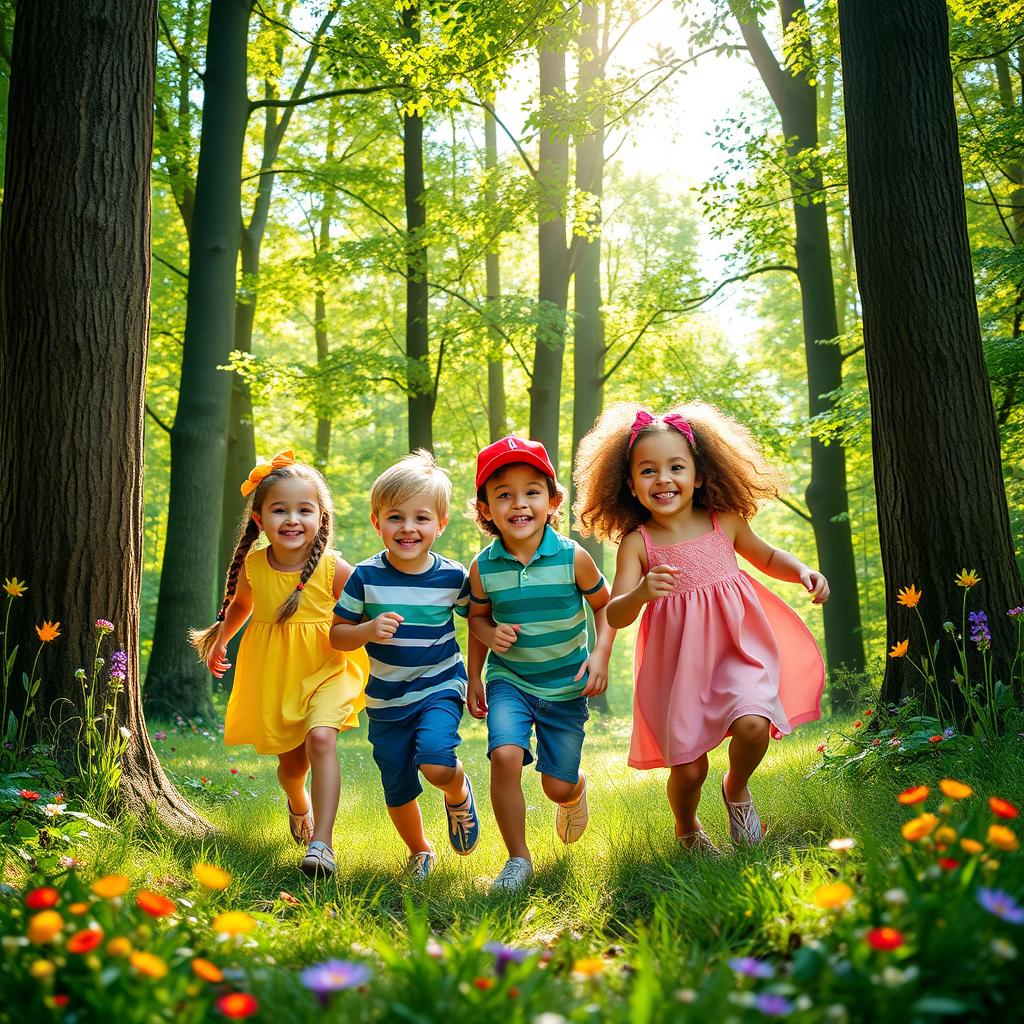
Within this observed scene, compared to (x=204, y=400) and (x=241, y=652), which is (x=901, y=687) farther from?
(x=204, y=400)

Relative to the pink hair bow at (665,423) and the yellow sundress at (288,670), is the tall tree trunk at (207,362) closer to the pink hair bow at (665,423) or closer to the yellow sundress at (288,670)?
the yellow sundress at (288,670)

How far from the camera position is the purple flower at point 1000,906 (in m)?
1.65

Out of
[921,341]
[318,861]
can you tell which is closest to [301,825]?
[318,861]

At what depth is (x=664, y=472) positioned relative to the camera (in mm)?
4148

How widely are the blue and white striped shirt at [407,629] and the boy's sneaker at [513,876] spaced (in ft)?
2.57

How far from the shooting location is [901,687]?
467cm

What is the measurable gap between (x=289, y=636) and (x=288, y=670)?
0.52 ft

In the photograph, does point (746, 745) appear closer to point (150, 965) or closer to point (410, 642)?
point (410, 642)

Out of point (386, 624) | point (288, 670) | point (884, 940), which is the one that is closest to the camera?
point (884, 940)

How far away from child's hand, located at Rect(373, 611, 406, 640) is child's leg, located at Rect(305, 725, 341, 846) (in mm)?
517

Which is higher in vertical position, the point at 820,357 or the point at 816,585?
the point at 820,357

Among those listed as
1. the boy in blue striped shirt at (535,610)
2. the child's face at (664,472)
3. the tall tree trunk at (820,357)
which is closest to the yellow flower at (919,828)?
the boy in blue striped shirt at (535,610)

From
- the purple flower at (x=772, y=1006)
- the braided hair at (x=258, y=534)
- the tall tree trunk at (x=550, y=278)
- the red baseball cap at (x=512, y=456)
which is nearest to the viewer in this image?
the purple flower at (x=772, y=1006)

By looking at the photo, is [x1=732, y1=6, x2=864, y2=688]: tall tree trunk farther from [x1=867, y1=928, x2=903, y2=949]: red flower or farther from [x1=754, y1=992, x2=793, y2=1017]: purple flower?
[x1=754, y1=992, x2=793, y2=1017]: purple flower
